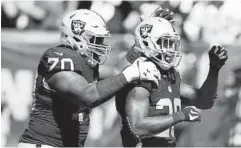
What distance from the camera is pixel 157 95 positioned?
507 centimetres

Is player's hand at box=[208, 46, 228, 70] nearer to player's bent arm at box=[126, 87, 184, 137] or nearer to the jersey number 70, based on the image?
player's bent arm at box=[126, 87, 184, 137]

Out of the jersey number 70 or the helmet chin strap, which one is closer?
the jersey number 70

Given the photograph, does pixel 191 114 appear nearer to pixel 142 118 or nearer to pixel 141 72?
pixel 142 118

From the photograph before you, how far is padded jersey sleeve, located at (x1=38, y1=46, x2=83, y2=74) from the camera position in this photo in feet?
15.7

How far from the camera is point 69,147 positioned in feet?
16.3

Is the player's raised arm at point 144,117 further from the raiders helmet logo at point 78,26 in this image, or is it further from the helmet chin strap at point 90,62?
the raiders helmet logo at point 78,26

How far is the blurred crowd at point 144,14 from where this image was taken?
365 inches

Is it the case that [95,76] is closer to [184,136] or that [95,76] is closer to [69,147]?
[69,147]

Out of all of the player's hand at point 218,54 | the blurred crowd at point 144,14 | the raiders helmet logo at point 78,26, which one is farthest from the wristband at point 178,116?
the blurred crowd at point 144,14

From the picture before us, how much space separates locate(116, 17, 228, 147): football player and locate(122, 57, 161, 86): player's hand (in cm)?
16

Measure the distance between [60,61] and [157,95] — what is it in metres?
0.75

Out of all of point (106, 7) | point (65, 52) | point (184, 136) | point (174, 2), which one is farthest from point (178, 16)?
point (65, 52)

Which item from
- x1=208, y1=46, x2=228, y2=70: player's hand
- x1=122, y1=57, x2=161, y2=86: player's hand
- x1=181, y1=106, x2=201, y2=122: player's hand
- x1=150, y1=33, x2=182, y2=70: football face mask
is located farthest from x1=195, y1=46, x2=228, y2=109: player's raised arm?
x1=122, y1=57, x2=161, y2=86: player's hand

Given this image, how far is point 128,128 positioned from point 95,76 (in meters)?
0.46
